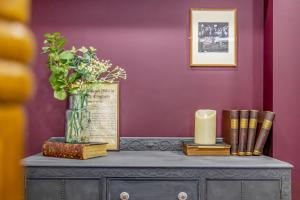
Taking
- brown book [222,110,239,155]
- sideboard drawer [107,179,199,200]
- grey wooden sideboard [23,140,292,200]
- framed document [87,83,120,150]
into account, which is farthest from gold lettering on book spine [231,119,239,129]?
framed document [87,83,120,150]

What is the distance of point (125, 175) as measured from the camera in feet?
5.65

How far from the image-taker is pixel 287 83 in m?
2.08

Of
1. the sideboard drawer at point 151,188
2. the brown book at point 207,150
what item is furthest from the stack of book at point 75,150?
the brown book at point 207,150

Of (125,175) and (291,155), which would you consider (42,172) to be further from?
(291,155)

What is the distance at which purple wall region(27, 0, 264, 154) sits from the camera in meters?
2.26

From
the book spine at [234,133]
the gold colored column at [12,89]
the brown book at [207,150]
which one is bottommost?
the brown book at [207,150]

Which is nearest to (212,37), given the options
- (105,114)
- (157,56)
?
(157,56)

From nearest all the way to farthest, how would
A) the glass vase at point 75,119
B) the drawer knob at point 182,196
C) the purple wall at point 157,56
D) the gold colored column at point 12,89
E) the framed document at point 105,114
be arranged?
1. the gold colored column at point 12,89
2. the drawer knob at point 182,196
3. the glass vase at point 75,119
4. the framed document at point 105,114
5. the purple wall at point 157,56

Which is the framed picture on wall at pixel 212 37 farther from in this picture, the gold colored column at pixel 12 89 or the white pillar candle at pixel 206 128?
the gold colored column at pixel 12 89

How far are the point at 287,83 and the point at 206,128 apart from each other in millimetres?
503

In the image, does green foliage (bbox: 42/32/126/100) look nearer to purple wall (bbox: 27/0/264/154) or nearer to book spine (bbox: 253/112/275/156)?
purple wall (bbox: 27/0/264/154)

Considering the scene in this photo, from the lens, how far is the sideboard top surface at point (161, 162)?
67.6 inches

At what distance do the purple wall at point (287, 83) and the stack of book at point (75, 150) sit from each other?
937 millimetres

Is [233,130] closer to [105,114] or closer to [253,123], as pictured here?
[253,123]
